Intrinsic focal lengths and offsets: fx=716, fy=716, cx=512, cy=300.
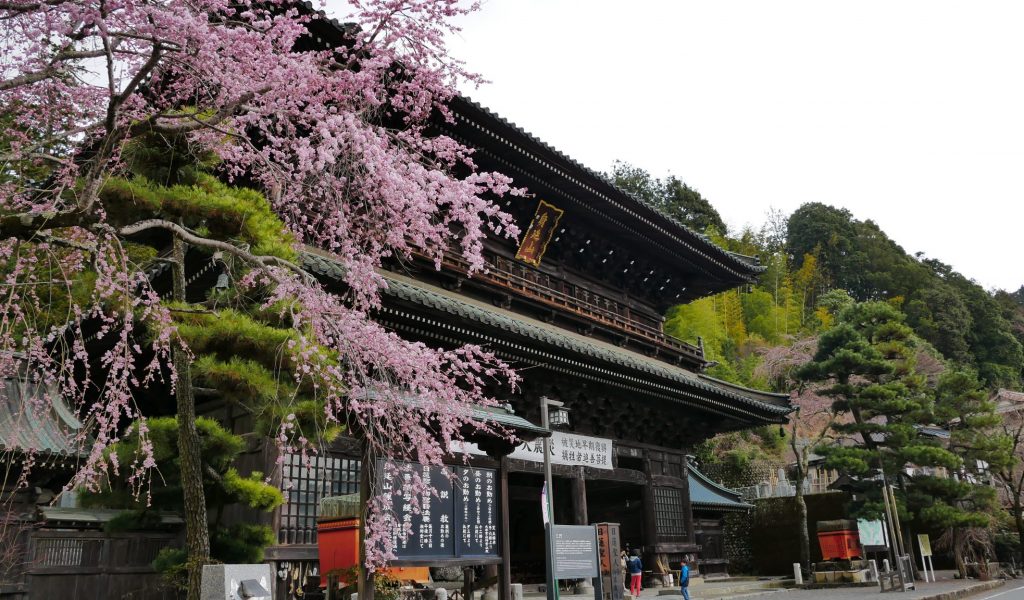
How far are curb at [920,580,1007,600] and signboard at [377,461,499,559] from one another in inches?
459

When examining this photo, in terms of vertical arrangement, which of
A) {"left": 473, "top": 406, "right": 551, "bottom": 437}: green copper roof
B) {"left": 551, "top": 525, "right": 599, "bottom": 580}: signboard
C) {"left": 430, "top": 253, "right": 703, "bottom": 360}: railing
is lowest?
{"left": 551, "top": 525, "right": 599, "bottom": 580}: signboard

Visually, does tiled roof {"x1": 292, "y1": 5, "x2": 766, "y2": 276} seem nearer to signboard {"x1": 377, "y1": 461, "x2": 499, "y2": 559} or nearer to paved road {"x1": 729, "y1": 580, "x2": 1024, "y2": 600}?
signboard {"x1": 377, "y1": 461, "x2": 499, "y2": 559}

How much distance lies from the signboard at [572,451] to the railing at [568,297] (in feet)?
9.33

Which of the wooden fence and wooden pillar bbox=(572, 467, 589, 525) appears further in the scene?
wooden pillar bbox=(572, 467, 589, 525)

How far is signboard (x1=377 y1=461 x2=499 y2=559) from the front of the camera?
7719mm

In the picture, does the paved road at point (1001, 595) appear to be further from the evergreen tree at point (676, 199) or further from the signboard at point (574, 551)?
the evergreen tree at point (676, 199)

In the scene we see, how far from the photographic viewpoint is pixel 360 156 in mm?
6805

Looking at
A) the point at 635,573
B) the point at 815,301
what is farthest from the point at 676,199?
the point at 635,573

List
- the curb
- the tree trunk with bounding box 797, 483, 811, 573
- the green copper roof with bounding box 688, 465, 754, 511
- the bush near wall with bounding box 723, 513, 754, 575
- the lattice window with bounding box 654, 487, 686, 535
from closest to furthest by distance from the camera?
the curb, the lattice window with bounding box 654, 487, 686, 535, the green copper roof with bounding box 688, 465, 754, 511, the tree trunk with bounding box 797, 483, 811, 573, the bush near wall with bounding box 723, 513, 754, 575

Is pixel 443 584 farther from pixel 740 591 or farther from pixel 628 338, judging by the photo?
pixel 740 591

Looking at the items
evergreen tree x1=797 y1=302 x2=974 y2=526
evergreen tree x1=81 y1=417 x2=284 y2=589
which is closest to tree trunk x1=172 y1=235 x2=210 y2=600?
evergreen tree x1=81 y1=417 x2=284 y2=589

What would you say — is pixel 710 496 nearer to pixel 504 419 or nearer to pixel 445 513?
pixel 504 419

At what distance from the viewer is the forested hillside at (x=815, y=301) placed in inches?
1658

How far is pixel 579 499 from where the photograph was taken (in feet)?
49.9
